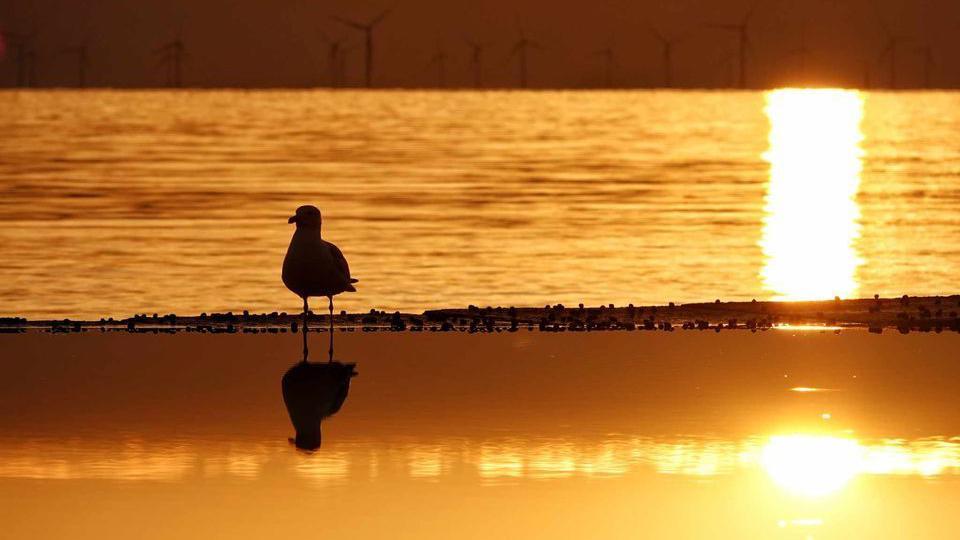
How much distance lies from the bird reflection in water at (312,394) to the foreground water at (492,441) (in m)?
0.16

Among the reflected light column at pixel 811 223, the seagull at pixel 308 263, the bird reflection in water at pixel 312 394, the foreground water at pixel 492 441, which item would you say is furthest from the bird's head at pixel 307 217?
the reflected light column at pixel 811 223

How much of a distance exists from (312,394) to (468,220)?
88.7ft

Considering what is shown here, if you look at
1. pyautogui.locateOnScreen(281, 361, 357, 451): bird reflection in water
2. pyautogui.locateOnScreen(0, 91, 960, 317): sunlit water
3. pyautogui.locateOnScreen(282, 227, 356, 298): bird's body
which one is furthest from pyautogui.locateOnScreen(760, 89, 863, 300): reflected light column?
pyautogui.locateOnScreen(281, 361, 357, 451): bird reflection in water

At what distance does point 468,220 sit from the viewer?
44.6 m

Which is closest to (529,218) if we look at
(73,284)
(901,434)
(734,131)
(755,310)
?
(73,284)

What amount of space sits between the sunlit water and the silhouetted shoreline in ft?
8.16

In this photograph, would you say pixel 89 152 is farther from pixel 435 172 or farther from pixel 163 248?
pixel 163 248

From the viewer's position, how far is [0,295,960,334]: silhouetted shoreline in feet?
75.9

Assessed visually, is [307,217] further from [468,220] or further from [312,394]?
[468,220]

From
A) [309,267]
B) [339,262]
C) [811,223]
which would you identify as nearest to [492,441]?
[309,267]

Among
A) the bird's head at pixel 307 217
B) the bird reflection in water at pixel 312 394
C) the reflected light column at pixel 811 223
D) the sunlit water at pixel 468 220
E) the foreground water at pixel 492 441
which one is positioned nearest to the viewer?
the foreground water at pixel 492 441

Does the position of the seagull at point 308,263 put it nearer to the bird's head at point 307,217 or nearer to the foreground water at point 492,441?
the bird's head at point 307,217

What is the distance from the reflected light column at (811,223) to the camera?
31.9 m

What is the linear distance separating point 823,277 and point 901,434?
17.5 m
